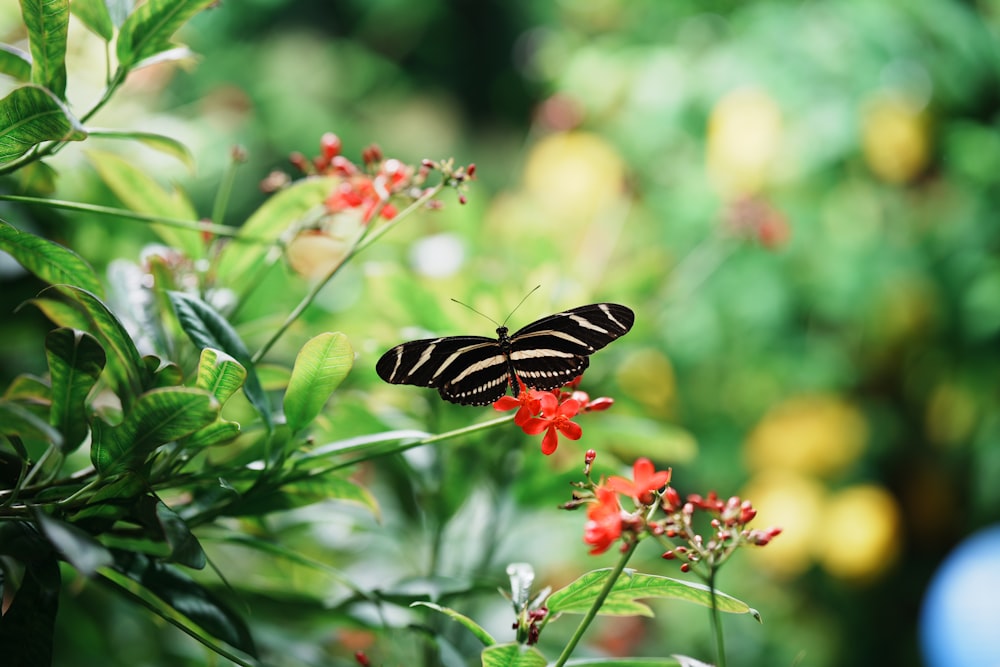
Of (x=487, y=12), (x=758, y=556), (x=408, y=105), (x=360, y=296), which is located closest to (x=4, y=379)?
(x=360, y=296)

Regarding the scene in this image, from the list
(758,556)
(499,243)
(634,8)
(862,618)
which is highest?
(634,8)

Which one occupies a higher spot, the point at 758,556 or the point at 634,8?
the point at 634,8

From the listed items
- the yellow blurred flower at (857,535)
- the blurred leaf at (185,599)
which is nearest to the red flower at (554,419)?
the blurred leaf at (185,599)

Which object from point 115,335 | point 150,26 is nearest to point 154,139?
point 150,26

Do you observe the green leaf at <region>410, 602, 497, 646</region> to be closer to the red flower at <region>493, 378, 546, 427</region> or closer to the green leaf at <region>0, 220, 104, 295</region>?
the red flower at <region>493, 378, 546, 427</region>

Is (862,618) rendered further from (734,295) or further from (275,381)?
(275,381)

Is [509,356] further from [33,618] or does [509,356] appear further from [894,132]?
[894,132]
